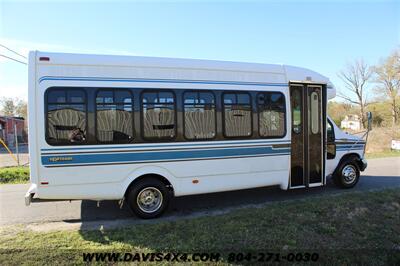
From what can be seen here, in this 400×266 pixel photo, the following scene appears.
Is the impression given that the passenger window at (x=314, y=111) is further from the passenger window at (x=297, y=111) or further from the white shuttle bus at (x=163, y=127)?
the passenger window at (x=297, y=111)

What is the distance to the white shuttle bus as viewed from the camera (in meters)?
5.72

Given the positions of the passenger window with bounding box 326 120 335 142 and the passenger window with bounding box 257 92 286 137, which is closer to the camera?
the passenger window with bounding box 257 92 286 137

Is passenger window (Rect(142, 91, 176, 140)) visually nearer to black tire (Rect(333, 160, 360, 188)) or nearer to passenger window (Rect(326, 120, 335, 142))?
passenger window (Rect(326, 120, 335, 142))

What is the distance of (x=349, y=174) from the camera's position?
849 centimetres

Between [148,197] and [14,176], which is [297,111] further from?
[14,176]

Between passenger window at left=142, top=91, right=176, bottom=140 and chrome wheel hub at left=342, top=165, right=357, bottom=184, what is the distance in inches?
189

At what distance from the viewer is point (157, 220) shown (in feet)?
20.2

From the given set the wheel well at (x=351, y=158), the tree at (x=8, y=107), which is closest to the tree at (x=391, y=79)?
the wheel well at (x=351, y=158)

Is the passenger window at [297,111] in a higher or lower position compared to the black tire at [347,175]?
higher

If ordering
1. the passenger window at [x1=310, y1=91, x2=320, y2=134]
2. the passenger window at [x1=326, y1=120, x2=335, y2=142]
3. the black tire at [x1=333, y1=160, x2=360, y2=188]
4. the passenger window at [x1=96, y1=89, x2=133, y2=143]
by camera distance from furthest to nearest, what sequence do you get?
the black tire at [x1=333, y1=160, x2=360, y2=188]
the passenger window at [x1=326, y1=120, x2=335, y2=142]
the passenger window at [x1=310, y1=91, x2=320, y2=134]
the passenger window at [x1=96, y1=89, x2=133, y2=143]

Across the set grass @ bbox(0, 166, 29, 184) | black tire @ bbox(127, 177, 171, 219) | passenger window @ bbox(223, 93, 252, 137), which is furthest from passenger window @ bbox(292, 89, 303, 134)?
grass @ bbox(0, 166, 29, 184)

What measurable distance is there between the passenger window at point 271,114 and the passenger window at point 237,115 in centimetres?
29

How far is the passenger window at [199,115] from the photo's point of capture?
21.2 ft

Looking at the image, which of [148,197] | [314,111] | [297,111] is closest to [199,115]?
[148,197]
